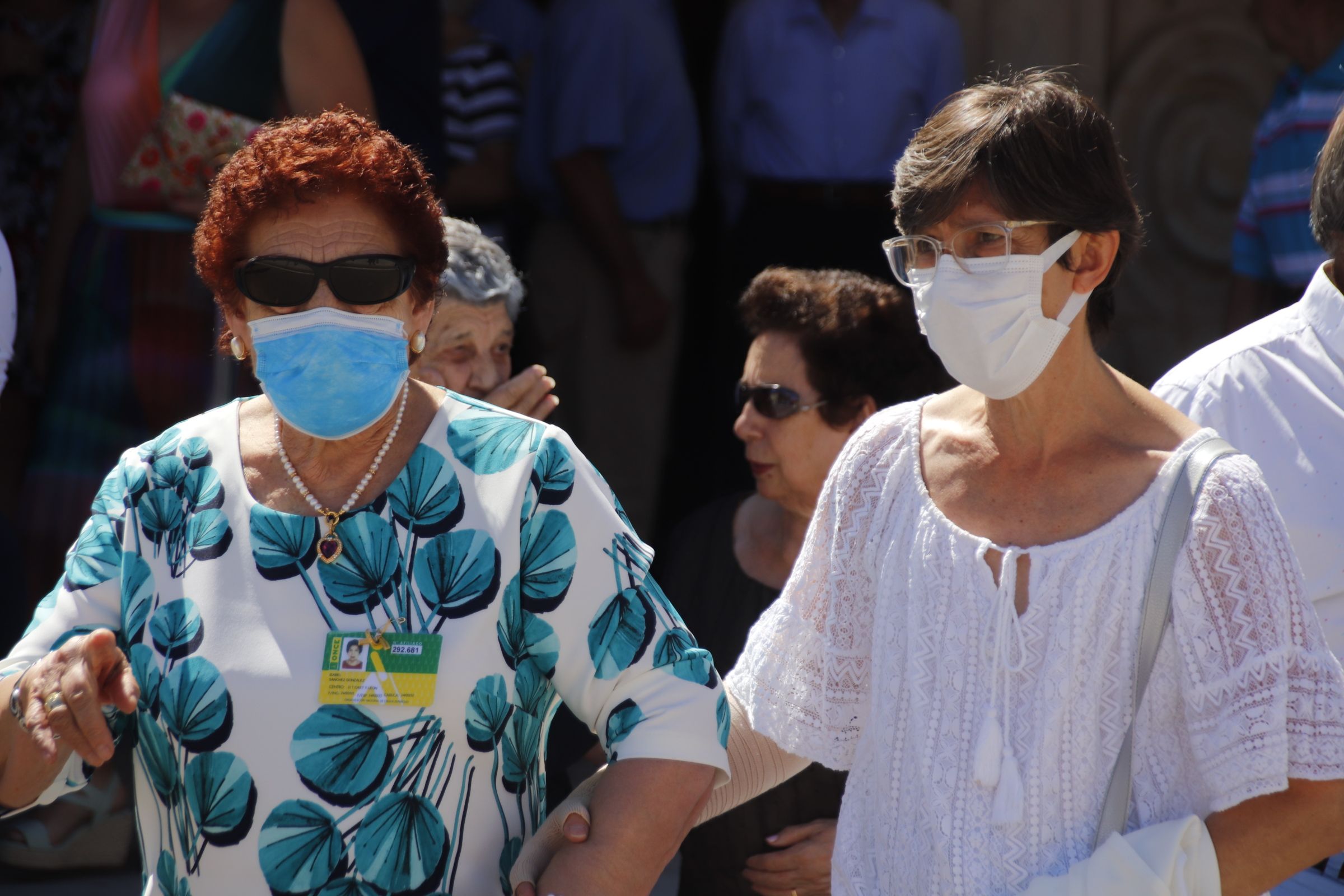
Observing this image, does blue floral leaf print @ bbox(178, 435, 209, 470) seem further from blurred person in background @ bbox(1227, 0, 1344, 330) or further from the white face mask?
blurred person in background @ bbox(1227, 0, 1344, 330)

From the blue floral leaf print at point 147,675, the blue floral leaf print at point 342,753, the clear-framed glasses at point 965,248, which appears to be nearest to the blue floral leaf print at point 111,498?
the blue floral leaf print at point 147,675

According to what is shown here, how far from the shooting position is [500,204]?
575 centimetres

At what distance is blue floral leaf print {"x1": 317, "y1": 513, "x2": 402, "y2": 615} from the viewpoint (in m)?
2.06

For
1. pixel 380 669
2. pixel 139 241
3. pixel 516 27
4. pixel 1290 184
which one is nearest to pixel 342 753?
pixel 380 669

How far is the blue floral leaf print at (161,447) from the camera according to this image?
2.25m

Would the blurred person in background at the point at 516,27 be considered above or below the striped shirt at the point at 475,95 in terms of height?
above

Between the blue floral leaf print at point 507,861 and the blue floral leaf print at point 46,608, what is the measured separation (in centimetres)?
76

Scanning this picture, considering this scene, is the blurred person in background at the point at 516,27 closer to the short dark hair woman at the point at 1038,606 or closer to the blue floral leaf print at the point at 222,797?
the short dark hair woman at the point at 1038,606

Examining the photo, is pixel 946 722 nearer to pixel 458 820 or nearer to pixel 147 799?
pixel 458 820

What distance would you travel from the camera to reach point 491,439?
7.17ft

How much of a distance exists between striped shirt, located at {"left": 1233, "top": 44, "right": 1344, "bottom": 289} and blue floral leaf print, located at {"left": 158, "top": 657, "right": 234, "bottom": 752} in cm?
407

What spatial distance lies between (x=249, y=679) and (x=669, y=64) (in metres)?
4.27

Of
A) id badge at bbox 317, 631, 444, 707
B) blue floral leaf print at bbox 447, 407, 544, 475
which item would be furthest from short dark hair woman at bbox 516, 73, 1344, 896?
id badge at bbox 317, 631, 444, 707

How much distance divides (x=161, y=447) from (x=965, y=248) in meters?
1.27
